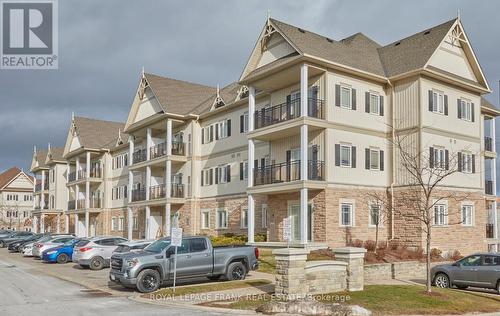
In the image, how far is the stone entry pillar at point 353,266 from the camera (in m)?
18.5

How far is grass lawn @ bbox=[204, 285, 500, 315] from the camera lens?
16250 mm

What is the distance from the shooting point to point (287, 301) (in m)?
16.0

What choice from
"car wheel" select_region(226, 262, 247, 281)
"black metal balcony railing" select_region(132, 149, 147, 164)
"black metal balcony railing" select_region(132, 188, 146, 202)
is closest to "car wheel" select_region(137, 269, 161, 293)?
"car wheel" select_region(226, 262, 247, 281)

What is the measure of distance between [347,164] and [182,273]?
13.4 metres

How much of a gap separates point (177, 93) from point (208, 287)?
27.8 meters

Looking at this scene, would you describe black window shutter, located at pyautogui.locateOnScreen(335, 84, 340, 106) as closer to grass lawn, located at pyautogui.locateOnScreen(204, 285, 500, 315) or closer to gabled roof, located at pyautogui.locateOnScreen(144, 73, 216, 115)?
grass lawn, located at pyautogui.locateOnScreen(204, 285, 500, 315)

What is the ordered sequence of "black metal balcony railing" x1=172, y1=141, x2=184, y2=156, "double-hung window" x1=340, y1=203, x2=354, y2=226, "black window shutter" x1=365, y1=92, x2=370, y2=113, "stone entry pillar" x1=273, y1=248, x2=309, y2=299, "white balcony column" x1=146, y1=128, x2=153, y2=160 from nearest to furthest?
"stone entry pillar" x1=273, y1=248, x2=309, y2=299 < "double-hung window" x1=340, y1=203, x2=354, y2=226 < "black window shutter" x1=365, y1=92, x2=370, y2=113 < "black metal balcony railing" x1=172, y1=141, x2=184, y2=156 < "white balcony column" x1=146, y1=128, x2=153, y2=160

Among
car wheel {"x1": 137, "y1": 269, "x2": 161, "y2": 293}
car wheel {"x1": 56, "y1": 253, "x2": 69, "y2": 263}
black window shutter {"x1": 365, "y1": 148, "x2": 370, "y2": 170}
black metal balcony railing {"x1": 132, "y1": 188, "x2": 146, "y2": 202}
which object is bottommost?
car wheel {"x1": 56, "y1": 253, "x2": 69, "y2": 263}

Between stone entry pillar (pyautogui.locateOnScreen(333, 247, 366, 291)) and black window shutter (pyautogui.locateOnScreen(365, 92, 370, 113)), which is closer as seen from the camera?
stone entry pillar (pyautogui.locateOnScreen(333, 247, 366, 291))

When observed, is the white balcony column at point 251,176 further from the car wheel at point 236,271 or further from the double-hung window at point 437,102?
the car wheel at point 236,271

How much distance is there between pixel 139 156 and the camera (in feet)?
160

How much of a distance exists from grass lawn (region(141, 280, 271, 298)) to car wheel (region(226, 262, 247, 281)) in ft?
1.92

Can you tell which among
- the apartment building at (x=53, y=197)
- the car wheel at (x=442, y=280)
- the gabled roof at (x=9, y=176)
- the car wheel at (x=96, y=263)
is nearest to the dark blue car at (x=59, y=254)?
the car wheel at (x=96, y=263)

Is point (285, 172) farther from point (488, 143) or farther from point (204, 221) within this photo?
point (488, 143)
